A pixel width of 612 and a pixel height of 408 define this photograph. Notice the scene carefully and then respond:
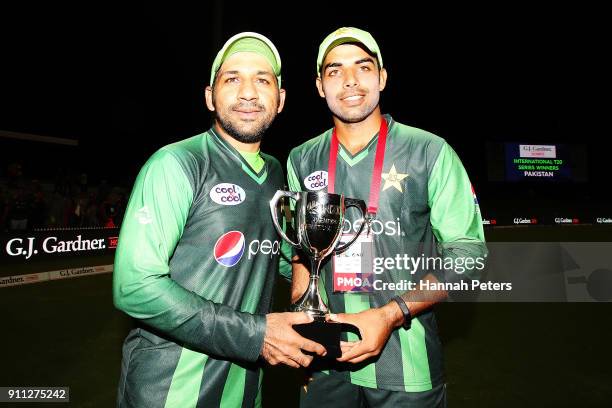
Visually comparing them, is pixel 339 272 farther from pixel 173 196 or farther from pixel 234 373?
pixel 173 196

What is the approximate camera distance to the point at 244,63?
1.57 metres

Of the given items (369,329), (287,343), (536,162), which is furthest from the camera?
(536,162)

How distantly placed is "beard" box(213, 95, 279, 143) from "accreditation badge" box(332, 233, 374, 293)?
625 mm

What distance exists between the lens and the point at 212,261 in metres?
1.44

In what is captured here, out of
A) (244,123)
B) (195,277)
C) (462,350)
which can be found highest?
(244,123)

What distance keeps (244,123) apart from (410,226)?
822 millimetres

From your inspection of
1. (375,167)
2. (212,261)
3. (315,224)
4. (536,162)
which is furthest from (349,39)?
(536,162)

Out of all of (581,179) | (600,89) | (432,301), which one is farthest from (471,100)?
(432,301)

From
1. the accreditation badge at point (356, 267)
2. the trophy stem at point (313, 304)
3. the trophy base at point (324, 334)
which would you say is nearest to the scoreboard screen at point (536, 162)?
the accreditation badge at point (356, 267)

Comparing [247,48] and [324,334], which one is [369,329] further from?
[247,48]

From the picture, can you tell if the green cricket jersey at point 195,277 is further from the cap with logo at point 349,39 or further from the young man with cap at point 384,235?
the cap with logo at point 349,39

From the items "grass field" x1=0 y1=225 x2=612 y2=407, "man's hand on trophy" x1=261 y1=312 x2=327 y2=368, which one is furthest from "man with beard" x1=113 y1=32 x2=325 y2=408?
"grass field" x1=0 y1=225 x2=612 y2=407

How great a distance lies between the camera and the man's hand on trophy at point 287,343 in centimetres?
126

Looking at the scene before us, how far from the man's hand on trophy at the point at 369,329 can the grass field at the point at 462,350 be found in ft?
6.47
